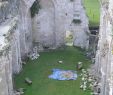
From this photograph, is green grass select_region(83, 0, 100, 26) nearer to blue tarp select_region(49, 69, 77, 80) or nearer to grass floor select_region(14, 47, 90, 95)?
grass floor select_region(14, 47, 90, 95)

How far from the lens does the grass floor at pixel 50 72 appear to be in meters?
34.2

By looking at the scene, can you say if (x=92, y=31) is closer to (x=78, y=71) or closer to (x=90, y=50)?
(x=90, y=50)

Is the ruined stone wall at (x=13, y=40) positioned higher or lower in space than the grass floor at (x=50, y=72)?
higher

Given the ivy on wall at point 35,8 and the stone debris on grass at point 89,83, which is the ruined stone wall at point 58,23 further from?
the stone debris on grass at point 89,83

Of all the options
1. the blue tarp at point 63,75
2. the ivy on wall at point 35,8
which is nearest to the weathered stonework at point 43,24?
the ivy on wall at point 35,8

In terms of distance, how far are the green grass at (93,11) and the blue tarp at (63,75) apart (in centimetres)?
910

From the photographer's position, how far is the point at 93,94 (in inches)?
1321

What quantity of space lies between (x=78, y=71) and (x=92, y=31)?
6.08m

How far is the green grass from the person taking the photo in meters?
46.4

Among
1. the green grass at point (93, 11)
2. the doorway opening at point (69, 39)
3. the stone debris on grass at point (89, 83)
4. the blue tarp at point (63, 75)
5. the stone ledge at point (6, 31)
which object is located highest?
the green grass at point (93, 11)

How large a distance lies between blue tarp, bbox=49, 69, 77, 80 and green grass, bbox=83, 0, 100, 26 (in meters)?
9.10

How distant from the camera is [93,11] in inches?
1999

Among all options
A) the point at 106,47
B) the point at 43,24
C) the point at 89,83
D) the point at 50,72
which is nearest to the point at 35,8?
the point at 43,24

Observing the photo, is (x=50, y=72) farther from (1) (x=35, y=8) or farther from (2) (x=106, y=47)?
(2) (x=106, y=47)
